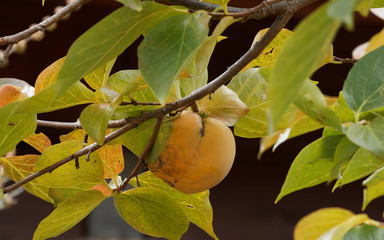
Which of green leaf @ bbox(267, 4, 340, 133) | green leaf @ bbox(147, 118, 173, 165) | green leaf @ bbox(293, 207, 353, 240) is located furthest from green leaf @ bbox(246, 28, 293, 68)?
green leaf @ bbox(293, 207, 353, 240)

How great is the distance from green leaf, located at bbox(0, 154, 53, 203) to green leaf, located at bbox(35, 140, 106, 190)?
0.05 meters

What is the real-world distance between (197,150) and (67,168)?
0.34 feet

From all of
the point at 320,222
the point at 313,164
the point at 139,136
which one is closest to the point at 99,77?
the point at 139,136

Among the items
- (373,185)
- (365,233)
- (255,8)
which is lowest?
(365,233)

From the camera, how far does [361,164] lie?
36 centimetres

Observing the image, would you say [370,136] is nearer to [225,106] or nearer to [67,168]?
[225,106]

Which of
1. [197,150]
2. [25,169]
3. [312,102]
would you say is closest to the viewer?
[312,102]

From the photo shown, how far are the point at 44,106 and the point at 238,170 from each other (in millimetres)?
1451

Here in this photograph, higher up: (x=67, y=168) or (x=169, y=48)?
(x=169, y=48)

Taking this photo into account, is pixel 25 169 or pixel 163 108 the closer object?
pixel 163 108

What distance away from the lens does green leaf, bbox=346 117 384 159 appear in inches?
10.9

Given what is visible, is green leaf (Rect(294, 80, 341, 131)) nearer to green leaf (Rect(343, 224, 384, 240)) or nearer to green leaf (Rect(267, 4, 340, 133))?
green leaf (Rect(267, 4, 340, 133))

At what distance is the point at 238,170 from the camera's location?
1769 mm

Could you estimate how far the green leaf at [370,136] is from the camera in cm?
28
